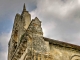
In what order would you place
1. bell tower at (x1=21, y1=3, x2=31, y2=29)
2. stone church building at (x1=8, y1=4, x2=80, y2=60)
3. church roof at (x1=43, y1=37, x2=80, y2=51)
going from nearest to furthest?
stone church building at (x1=8, y1=4, x2=80, y2=60) → church roof at (x1=43, y1=37, x2=80, y2=51) → bell tower at (x1=21, y1=3, x2=31, y2=29)

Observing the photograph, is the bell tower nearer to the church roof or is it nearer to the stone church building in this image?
the stone church building

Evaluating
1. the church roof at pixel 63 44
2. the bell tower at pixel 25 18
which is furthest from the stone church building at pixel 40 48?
the bell tower at pixel 25 18

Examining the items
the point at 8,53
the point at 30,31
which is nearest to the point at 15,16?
the point at 8,53

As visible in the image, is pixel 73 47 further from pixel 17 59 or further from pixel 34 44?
pixel 17 59

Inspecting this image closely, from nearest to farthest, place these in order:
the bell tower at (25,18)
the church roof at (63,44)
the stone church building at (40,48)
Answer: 1. the stone church building at (40,48)
2. the church roof at (63,44)
3. the bell tower at (25,18)

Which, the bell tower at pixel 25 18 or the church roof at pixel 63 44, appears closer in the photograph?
the church roof at pixel 63 44

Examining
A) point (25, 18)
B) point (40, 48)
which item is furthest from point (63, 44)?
point (25, 18)

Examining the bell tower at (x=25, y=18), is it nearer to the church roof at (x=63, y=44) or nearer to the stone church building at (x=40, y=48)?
the stone church building at (x=40, y=48)

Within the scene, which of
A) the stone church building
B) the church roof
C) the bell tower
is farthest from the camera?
the bell tower

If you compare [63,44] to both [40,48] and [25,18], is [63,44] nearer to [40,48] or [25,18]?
[40,48]

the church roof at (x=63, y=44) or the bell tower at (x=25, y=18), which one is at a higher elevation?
the bell tower at (x=25, y=18)

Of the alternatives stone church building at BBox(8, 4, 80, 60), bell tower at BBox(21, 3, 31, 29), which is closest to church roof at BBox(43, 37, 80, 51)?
stone church building at BBox(8, 4, 80, 60)

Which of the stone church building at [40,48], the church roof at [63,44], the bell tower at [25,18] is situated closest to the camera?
the stone church building at [40,48]

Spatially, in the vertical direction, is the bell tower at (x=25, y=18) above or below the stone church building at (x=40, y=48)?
above
